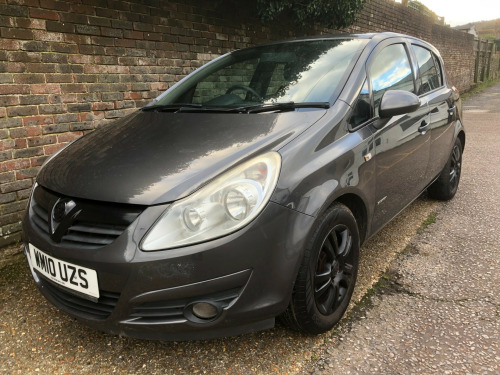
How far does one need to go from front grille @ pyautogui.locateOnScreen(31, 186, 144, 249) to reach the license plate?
10 centimetres

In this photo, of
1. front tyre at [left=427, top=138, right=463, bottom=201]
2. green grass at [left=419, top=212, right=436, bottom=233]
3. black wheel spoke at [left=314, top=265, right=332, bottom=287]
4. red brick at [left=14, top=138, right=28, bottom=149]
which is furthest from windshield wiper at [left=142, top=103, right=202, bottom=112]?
front tyre at [left=427, top=138, right=463, bottom=201]

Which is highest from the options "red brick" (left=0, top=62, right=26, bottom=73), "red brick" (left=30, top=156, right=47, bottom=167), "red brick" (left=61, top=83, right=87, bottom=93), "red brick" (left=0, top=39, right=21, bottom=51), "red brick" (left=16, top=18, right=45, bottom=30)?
"red brick" (left=16, top=18, right=45, bottom=30)

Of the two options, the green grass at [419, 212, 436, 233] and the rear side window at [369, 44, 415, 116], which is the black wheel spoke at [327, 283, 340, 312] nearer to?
the rear side window at [369, 44, 415, 116]

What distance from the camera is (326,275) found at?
1.89 m

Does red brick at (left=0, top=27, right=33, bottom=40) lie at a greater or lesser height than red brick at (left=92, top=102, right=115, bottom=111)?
greater

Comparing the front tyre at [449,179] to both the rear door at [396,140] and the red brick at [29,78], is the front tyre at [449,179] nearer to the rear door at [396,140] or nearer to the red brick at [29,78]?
the rear door at [396,140]

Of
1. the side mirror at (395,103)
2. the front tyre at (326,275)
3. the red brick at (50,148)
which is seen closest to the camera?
the front tyre at (326,275)

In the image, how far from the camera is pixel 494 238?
3076mm

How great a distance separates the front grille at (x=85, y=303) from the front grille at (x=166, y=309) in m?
0.11

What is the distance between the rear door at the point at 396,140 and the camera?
2324 millimetres

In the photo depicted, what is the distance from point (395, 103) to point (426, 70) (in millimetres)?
1340

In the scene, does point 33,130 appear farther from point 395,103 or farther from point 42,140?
point 395,103

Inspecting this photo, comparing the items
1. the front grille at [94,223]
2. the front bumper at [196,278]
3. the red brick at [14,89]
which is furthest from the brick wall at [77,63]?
the front bumper at [196,278]

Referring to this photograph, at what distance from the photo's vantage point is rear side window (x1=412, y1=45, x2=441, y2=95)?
3160 mm
